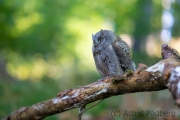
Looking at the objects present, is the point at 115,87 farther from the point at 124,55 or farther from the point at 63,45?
the point at 63,45

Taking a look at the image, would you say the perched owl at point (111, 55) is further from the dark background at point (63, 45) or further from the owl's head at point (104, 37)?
the dark background at point (63, 45)

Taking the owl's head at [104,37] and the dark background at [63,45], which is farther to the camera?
the dark background at [63,45]

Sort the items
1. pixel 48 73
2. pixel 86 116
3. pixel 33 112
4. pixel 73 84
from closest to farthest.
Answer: pixel 33 112
pixel 86 116
pixel 73 84
pixel 48 73

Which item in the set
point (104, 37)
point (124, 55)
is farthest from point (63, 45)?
point (124, 55)

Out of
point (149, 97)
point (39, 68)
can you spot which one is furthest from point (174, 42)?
point (39, 68)

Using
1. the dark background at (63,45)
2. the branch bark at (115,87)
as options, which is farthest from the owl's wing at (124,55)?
the dark background at (63,45)

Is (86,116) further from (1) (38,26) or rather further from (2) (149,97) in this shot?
(1) (38,26)
